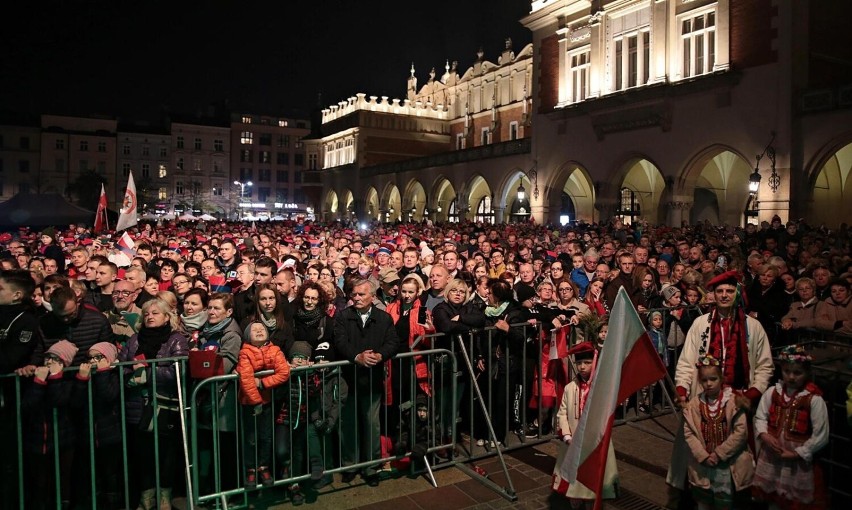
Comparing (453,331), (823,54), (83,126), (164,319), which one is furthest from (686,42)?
(83,126)

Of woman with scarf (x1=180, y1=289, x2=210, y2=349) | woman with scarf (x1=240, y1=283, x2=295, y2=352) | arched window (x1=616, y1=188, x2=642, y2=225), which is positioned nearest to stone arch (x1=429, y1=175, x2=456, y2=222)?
arched window (x1=616, y1=188, x2=642, y2=225)

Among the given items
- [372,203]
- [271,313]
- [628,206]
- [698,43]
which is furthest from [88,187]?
[271,313]

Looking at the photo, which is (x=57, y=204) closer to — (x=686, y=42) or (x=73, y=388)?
(x=73, y=388)

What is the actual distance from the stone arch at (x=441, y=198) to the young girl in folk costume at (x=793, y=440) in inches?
1334

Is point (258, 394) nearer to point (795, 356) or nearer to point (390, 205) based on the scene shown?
point (795, 356)

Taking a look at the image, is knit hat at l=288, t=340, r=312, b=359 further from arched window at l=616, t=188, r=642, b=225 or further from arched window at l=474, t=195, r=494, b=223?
arched window at l=474, t=195, r=494, b=223

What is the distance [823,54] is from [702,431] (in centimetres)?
2114

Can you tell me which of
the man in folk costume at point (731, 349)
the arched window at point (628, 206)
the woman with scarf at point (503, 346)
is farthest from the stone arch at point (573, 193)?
the man in folk costume at point (731, 349)

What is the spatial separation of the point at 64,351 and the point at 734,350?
5233 mm

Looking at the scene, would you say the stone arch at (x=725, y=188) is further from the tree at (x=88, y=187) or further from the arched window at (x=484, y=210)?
the tree at (x=88, y=187)

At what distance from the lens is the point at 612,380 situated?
4199 millimetres

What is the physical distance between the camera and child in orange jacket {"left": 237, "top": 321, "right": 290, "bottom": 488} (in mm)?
4695

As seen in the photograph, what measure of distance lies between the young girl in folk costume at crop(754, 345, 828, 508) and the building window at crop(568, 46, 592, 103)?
25.1 metres

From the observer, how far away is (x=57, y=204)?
21.8 metres
